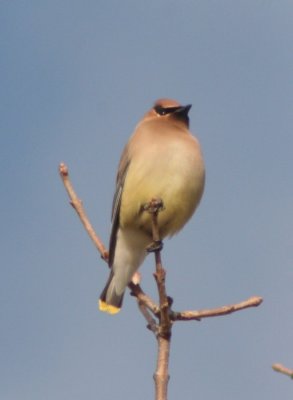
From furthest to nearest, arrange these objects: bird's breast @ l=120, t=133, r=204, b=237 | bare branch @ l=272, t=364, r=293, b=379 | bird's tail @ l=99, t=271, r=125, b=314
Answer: bird's tail @ l=99, t=271, r=125, b=314 → bird's breast @ l=120, t=133, r=204, b=237 → bare branch @ l=272, t=364, r=293, b=379

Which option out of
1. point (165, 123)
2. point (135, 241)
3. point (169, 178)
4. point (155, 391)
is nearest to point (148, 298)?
point (155, 391)

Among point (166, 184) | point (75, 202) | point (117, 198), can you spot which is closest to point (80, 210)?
point (75, 202)

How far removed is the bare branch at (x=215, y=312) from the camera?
273cm

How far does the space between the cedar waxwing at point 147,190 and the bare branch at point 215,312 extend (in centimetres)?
191

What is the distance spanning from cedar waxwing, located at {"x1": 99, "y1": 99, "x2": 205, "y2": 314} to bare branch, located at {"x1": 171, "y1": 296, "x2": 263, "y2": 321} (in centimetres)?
191

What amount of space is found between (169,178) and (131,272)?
0.77 metres

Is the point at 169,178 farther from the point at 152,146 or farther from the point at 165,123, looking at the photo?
the point at 165,123

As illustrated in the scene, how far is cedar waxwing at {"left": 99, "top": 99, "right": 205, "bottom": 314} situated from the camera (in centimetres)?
488

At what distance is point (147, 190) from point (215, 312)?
2.10m

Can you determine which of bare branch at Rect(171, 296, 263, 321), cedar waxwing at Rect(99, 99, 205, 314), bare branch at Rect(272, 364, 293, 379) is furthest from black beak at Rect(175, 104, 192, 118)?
bare branch at Rect(272, 364, 293, 379)

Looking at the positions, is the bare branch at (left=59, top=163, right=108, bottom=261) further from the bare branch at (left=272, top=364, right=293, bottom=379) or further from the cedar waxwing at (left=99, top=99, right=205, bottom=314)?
the bare branch at (left=272, top=364, right=293, bottom=379)

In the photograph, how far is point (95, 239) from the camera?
11.1 ft

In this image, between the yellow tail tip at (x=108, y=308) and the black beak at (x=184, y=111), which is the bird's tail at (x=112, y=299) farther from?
the black beak at (x=184, y=111)

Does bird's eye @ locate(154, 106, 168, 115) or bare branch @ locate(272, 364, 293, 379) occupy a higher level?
bird's eye @ locate(154, 106, 168, 115)
